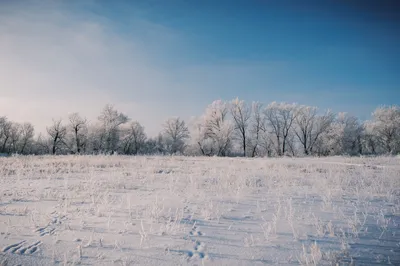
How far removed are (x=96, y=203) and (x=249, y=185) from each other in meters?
5.03

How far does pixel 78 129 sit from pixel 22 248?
63322 millimetres

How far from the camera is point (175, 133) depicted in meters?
64.4

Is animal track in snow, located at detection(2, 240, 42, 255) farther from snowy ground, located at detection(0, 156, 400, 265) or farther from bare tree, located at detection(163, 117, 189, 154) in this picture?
bare tree, located at detection(163, 117, 189, 154)

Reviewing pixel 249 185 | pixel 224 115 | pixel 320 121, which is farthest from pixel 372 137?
pixel 249 185

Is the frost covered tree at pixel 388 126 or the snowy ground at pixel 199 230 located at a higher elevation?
the frost covered tree at pixel 388 126

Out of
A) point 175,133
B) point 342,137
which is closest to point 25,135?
point 175,133

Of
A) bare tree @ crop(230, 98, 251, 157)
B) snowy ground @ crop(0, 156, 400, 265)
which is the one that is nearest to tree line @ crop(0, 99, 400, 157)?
bare tree @ crop(230, 98, 251, 157)

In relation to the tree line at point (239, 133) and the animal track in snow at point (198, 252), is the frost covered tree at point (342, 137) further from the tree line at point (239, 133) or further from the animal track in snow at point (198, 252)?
the animal track in snow at point (198, 252)

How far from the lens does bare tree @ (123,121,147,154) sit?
61.7m

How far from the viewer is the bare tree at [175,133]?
6381 cm

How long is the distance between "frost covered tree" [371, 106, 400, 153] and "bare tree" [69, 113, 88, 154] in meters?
74.8

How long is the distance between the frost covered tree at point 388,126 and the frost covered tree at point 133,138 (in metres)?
62.0

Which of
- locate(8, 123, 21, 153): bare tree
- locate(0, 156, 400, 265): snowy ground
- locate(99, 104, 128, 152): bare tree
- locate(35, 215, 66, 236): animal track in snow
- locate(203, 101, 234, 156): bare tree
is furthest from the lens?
locate(8, 123, 21, 153): bare tree

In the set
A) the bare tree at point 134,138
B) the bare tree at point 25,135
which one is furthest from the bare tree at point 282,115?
the bare tree at point 25,135
